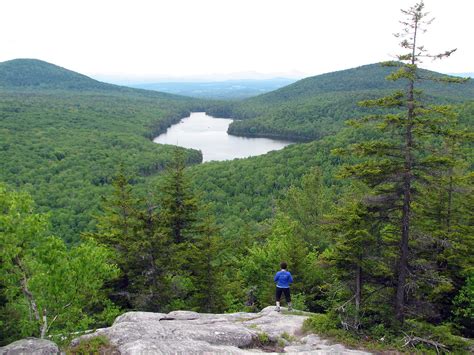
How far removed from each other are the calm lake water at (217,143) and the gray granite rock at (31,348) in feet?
374

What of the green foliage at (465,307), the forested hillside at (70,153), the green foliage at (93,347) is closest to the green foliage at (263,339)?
the green foliage at (93,347)

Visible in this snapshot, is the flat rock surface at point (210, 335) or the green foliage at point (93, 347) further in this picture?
the flat rock surface at point (210, 335)

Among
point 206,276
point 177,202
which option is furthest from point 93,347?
point 177,202

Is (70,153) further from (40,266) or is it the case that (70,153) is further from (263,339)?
(263,339)

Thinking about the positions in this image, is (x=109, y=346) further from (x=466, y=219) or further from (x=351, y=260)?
(x=466, y=219)

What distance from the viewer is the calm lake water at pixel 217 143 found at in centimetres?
13312

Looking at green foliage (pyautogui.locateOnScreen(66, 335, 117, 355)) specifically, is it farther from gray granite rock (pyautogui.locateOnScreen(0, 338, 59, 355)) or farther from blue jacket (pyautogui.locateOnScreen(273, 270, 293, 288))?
blue jacket (pyautogui.locateOnScreen(273, 270, 293, 288))

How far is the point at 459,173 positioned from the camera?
17938 millimetres

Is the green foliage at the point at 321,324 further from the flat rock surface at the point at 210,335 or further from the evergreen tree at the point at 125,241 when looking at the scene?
the evergreen tree at the point at 125,241

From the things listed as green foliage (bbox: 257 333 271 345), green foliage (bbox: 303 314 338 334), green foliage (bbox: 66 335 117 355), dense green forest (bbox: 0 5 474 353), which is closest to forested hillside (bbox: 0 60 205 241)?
dense green forest (bbox: 0 5 474 353)

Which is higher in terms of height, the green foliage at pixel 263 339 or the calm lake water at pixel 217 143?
the green foliage at pixel 263 339

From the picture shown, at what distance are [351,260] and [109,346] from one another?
7737mm

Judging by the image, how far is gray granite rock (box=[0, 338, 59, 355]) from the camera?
10422mm

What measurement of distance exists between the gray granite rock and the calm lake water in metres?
114
